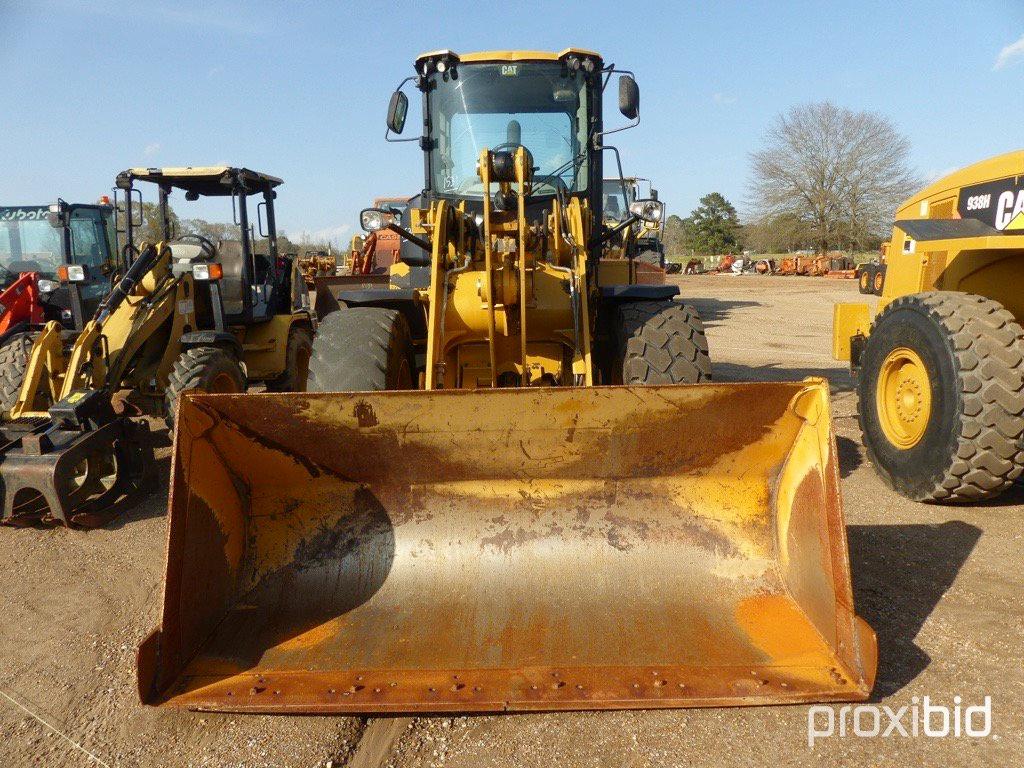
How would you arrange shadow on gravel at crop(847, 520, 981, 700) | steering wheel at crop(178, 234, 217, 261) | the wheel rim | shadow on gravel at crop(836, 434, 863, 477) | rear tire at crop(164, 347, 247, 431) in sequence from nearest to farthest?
1. shadow on gravel at crop(847, 520, 981, 700)
2. the wheel rim
3. shadow on gravel at crop(836, 434, 863, 477)
4. rear tire at crop(164, 347, 247, 431)
5. steering wheel at crop(178, 234, 217, 261)

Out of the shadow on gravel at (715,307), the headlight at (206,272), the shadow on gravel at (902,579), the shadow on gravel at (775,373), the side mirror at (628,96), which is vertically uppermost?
the side mirror at (628,96)

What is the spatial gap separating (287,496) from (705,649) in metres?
1.79

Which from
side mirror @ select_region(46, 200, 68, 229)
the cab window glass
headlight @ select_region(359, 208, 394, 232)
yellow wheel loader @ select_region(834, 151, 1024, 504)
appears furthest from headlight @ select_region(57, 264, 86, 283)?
yellow wheel loader @ select_region(834, 151, 1024, 504)

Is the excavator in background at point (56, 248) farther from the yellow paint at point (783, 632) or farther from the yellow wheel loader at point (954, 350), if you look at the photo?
the yellow paint at point (783, 632)

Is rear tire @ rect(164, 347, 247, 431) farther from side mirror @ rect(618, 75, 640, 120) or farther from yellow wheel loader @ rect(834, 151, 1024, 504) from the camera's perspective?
yellow wheel loader @ rect(834, 151, 1024, 504)

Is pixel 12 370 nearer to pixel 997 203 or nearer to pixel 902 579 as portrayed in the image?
pixel 902 579

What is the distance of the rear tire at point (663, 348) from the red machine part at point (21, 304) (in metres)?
7.44

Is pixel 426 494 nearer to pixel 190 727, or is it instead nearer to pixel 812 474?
pixel 190 727

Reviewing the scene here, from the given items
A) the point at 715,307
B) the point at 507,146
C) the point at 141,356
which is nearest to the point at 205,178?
the point at 141,356

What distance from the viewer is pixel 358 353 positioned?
12.9 ft

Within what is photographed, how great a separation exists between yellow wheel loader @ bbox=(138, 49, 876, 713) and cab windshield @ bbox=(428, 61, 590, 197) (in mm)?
1174

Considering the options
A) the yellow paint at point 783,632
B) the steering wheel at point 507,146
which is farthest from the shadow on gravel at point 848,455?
the steering wheel at point 507,146

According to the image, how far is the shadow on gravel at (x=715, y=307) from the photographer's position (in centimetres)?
1881

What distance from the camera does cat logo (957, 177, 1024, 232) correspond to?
13.7 feet
